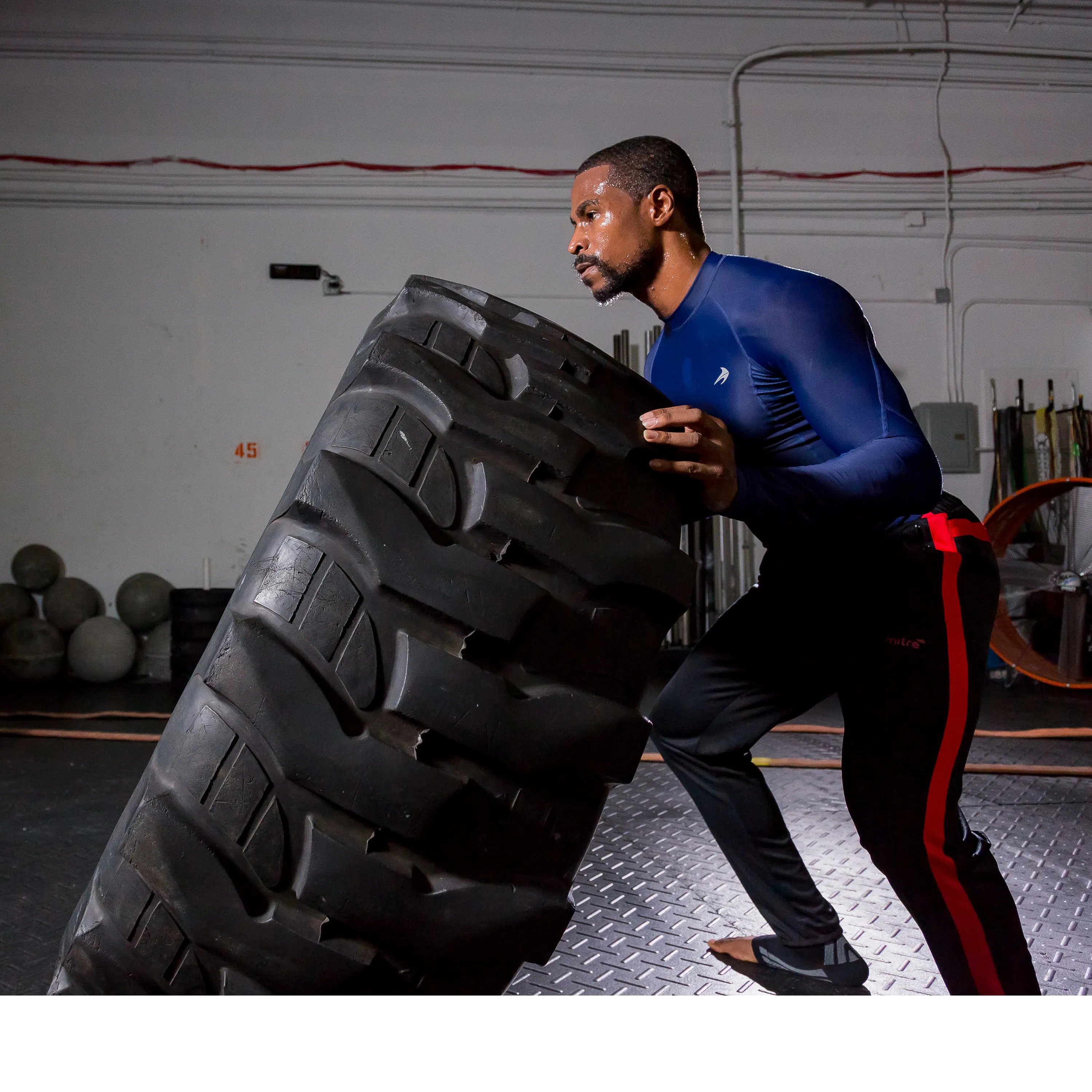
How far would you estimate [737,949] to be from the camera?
156cm

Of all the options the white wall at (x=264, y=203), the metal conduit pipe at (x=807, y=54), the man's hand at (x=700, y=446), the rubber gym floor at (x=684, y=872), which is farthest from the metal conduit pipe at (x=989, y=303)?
the man's hand at (x=700, y=446)

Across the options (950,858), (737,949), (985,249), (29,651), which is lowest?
(29,651)

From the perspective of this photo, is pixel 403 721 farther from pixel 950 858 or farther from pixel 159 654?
pixel 159 654

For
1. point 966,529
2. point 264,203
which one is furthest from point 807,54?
point 966,529

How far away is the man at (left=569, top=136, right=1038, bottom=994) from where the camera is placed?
1.20m

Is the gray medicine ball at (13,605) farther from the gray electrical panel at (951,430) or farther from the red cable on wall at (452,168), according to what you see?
the gray electrical panel at (951,430)

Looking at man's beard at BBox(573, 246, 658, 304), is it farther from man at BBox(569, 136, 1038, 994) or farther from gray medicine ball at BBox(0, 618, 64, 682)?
gray medicine ball at BBox(0, 618, 64, 682)

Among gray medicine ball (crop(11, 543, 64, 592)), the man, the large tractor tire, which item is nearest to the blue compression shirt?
the man

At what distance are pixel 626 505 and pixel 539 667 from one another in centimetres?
20

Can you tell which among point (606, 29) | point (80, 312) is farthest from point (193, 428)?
point (606, 29)

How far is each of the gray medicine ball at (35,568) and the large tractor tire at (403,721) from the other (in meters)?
4.79

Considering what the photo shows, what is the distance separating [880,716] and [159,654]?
4441 millimetres

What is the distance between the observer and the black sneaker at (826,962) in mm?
1438

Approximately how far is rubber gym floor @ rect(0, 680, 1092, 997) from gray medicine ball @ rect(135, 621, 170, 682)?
151 centimetres
